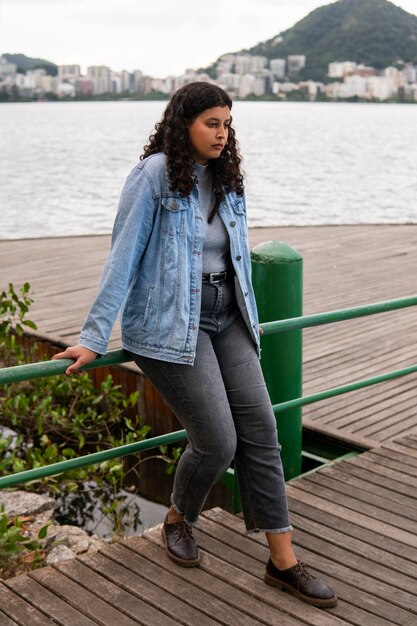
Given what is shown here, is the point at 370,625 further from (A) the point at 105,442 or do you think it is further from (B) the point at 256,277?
(A) the point at 105,442

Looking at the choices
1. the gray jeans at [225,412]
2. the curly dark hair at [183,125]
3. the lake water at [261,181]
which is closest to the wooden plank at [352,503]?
the gray jeans at [225,412]

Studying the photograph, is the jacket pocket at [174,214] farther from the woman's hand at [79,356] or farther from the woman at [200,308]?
the woman's hand at [79,356]

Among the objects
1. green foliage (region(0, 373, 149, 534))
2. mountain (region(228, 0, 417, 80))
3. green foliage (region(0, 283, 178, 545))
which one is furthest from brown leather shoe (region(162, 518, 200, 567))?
mountain (region(228, 0, 417, 80))

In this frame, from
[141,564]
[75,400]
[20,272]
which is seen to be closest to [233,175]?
[141,564]

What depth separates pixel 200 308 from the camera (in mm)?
3084

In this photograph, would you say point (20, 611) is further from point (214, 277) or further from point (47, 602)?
point (214, 277)

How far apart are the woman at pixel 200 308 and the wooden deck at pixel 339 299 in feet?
6.45

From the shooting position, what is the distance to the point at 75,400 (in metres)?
6.90

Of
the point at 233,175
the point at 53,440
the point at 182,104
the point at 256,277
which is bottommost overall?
the point at 53,440

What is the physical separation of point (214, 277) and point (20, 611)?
Answer: 1314 millimetres

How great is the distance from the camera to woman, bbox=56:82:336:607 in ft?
9.89

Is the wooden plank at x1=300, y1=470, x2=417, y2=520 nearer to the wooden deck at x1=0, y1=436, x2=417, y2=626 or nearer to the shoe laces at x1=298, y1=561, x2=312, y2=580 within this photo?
the wooden deck at x1=0, y1=436, x2=417, y2=626

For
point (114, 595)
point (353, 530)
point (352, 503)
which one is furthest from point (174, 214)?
point (352, 503)

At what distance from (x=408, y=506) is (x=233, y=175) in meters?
1.77
